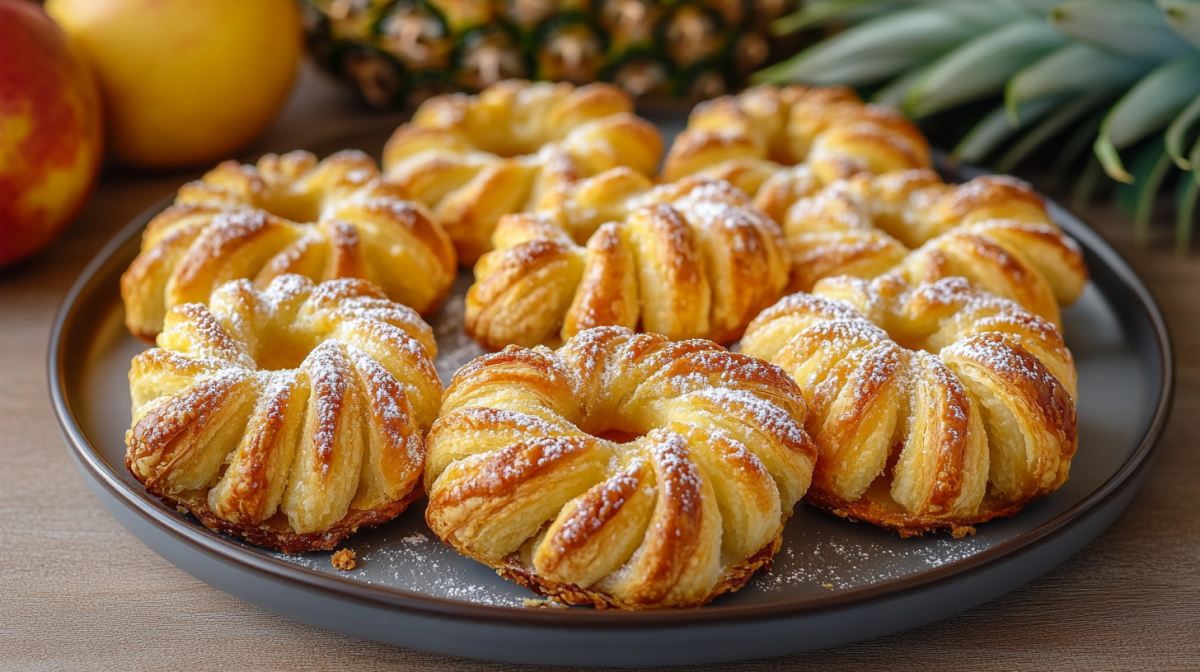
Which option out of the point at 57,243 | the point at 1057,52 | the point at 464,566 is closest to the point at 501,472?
the point at 464,566

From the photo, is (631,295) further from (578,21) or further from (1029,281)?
(578,21)

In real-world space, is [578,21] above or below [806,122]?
above

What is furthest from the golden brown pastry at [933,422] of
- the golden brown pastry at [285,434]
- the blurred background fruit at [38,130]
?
the blurred background fruit at [38,130]

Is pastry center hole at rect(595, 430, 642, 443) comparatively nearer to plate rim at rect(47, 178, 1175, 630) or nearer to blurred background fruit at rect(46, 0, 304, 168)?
plate rim at rect(47, 178, 1175, 630)

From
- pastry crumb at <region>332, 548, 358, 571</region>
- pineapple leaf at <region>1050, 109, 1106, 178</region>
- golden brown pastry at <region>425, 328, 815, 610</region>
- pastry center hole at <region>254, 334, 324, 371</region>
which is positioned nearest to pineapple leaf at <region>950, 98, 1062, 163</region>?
pineapple leaf at <region>1050, 109, 1106, 178</region>

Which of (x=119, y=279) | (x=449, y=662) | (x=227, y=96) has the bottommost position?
(x=449, y=662)

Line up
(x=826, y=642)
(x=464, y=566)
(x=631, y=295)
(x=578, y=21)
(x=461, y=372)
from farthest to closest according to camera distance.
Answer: (x=578, y=21) < (x=631, y=295) < (x=461, y=372) < (x=464, y=566) < (x=826, y=642)

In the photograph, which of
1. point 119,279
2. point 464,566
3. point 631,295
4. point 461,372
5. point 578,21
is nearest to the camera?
point 464,566
